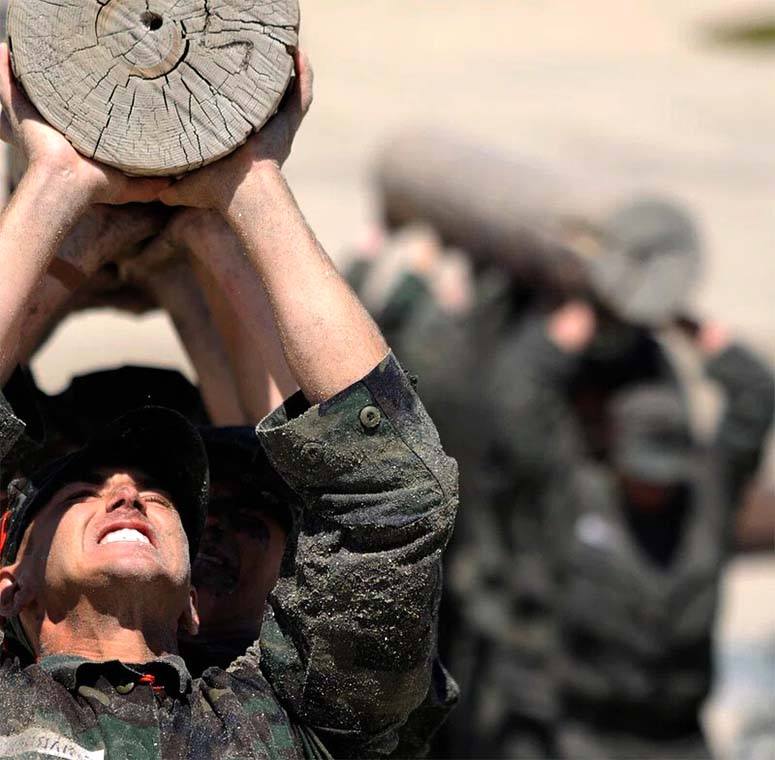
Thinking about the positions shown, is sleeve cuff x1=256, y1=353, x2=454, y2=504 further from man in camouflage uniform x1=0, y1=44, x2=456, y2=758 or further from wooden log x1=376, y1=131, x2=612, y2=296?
wooden log x1=376, y1=131, x2=612, y2=296

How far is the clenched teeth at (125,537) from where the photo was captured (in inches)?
121

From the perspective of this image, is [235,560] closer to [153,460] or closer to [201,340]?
[153,460]

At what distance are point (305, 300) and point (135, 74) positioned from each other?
1.42ft

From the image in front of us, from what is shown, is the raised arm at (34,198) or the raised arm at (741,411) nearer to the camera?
the raised arm at (34,198)

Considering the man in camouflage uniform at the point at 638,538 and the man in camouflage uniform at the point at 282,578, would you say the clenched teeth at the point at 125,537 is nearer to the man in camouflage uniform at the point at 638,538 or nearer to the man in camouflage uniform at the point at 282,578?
the man in camouflage uniform at the point at 282,578

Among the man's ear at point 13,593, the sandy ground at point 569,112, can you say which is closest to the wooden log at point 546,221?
the sandy ground at point 569,112

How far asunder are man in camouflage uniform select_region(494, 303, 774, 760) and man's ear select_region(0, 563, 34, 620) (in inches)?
169

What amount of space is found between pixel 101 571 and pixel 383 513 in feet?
1.40

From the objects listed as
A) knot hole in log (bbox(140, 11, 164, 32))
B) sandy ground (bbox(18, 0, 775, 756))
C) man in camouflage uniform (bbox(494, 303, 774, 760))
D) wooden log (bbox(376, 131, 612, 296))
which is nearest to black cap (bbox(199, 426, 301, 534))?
knot hole in log (bbox(140, 11, 164, 32))

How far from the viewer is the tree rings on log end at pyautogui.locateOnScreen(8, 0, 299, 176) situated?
3064mm

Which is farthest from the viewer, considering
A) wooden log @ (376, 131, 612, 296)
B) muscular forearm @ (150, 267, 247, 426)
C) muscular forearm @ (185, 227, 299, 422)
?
wooden log @ (376, 131, 612, 296)

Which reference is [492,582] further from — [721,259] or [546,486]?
[721,259]

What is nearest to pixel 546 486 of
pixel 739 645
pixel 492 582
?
pixel 492 582

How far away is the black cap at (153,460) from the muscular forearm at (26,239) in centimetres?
22
